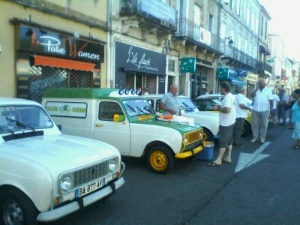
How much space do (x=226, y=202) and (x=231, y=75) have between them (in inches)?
893

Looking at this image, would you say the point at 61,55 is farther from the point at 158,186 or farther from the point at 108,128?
the point at 158,186

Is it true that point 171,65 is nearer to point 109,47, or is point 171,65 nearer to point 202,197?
point 109,47

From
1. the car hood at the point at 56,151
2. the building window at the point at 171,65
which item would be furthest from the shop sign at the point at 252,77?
the car hood at the point at 56,151

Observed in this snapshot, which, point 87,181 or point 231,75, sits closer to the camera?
point 87,181

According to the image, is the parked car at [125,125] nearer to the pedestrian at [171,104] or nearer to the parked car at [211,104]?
the pedestrian at [171,104]

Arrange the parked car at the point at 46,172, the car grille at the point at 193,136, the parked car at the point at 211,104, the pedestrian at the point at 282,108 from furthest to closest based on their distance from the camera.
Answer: the pedestrian at the point at 282,108 → the parked car at the point at 211,104 → the car grille at the point at 193,136 → the parked car at the point at 46,172

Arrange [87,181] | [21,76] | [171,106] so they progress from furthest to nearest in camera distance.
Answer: [21,76]
[171,106]
[87,181]

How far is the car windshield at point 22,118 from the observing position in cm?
444

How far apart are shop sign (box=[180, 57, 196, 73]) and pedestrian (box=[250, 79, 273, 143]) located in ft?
28.6

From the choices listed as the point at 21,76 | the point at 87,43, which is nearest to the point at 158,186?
the point at 21,76

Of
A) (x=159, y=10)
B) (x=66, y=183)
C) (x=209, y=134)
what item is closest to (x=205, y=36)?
(x=159, y=10)

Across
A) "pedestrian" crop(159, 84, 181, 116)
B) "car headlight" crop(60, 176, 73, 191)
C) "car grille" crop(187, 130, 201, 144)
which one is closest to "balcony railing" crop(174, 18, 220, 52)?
"pedestrian" crop(159, 84, 181, 116)

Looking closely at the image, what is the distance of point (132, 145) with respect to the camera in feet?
21.6

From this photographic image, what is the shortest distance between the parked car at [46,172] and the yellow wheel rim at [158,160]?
1878mm
